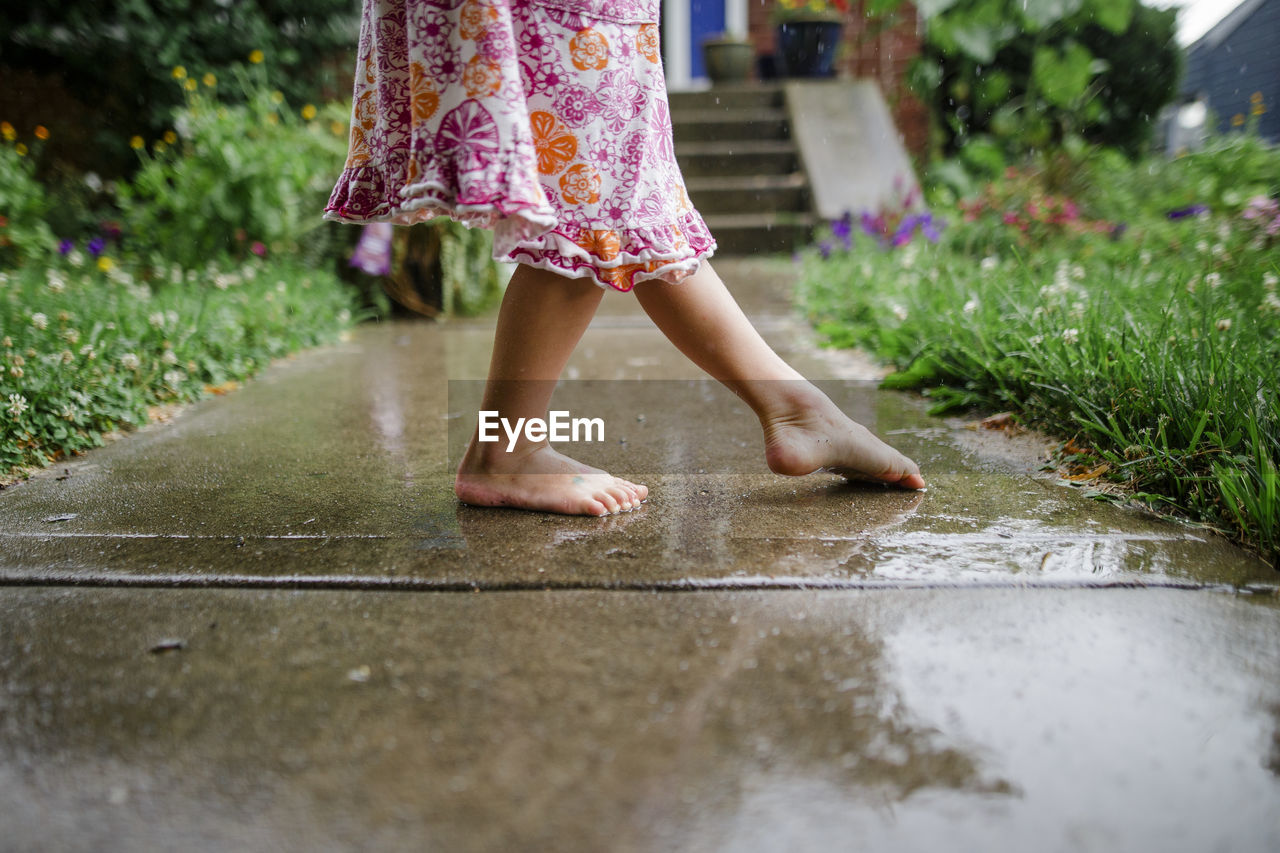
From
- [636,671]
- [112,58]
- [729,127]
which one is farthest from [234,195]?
[729,127]

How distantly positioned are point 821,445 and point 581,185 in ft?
1.99

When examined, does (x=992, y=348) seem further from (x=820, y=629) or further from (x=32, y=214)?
(x=32, y=214)

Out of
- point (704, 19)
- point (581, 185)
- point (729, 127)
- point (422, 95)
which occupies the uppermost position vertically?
point (704, 19)

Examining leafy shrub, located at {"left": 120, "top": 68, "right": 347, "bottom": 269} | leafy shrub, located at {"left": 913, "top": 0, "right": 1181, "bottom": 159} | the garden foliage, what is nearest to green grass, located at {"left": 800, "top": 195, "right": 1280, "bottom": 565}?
the garden foliage

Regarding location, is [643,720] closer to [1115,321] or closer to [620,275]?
[620,275]

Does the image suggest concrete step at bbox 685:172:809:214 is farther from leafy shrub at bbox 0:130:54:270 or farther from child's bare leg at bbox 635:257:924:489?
child's bare leg at bbox 635:257:924:489

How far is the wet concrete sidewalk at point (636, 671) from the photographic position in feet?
2.56

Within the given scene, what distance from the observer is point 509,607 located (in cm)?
116

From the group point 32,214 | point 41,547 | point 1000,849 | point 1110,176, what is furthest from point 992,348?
point 32,214

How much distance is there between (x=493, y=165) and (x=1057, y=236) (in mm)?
3564

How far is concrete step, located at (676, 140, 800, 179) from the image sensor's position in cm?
625

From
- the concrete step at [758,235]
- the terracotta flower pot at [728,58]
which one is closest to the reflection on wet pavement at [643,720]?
the concrete step at [758,235]

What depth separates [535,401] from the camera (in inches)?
59.6

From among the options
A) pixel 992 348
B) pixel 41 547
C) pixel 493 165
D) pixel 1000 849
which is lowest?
pixel 1000 849
